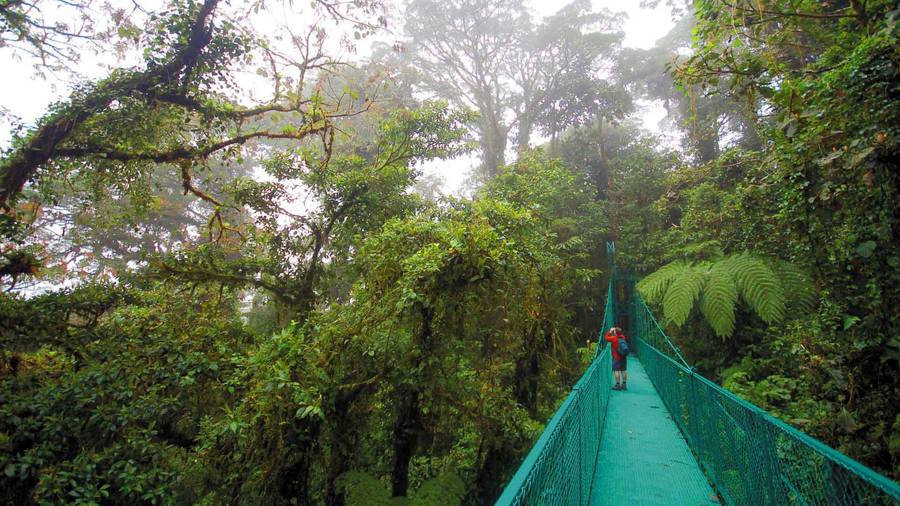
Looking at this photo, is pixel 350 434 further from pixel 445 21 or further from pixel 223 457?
pixel 445 21

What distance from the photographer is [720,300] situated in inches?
241

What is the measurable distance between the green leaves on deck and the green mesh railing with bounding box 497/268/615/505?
3.92 metres

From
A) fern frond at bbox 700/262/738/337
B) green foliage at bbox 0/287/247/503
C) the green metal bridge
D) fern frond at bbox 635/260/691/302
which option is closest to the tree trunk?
the green metal bridge

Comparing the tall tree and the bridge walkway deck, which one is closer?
the bridge walkway deck

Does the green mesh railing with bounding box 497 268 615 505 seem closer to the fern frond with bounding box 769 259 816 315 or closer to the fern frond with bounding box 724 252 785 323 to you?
the fern frond with bounding box 724 252 785 323

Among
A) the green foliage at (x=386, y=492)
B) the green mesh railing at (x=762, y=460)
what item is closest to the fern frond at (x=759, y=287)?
the green mesh railing at (x=762, y=460)

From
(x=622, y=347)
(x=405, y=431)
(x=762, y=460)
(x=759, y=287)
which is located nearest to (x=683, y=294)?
(x=759, y=287)

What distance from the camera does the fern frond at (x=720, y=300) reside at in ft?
19.6

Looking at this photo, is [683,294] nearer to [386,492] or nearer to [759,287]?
[759,287]

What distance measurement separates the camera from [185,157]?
540 centimetres

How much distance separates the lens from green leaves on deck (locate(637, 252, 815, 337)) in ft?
17.9

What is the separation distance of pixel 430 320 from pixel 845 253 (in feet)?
9.58

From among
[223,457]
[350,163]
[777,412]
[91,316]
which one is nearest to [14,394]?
[91,316]

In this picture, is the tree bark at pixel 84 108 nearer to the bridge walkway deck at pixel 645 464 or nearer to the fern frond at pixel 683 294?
the bridge walkway deck at pixel 645 464
